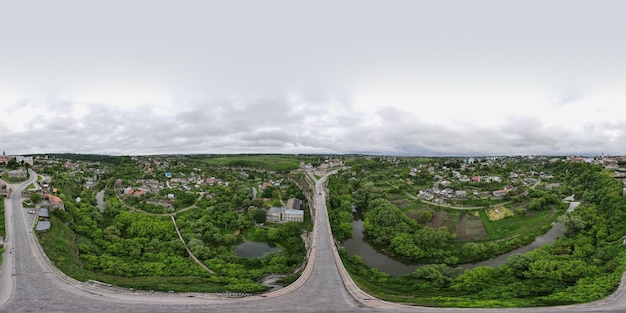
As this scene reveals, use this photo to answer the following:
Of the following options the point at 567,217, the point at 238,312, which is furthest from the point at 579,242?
the point at 238,312

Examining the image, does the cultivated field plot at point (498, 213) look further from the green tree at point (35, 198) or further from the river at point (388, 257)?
the green tree at point (35, 198)

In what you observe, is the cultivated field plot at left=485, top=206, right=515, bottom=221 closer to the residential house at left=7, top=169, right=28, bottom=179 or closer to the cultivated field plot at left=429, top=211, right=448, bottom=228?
the cultivated field plot at left=429, top=211, right=448, bottom=228

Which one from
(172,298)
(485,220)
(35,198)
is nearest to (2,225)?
(35,198)

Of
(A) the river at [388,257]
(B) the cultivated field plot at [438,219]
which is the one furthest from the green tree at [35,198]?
(B) the cultivated field plot at [438,219]

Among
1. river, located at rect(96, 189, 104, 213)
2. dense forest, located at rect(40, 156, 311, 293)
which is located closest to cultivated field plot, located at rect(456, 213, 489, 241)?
dense forest, located at rect(40, 156, 311, 293)

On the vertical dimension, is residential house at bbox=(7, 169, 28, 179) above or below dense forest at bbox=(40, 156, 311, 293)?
above

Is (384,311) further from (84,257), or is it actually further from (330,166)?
(330,166)
